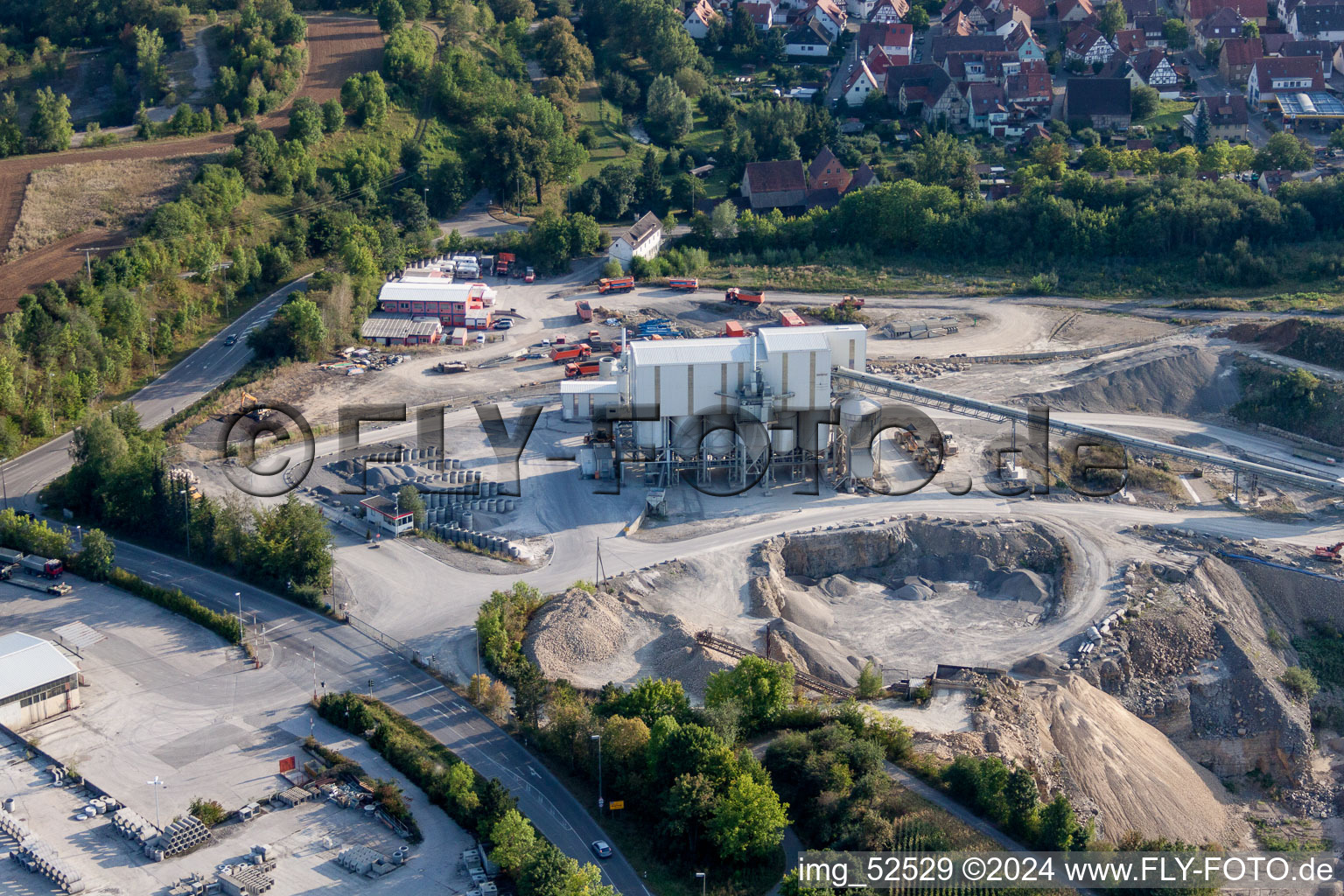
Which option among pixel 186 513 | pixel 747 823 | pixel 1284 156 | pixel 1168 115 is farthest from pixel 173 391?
pixel 1168 115

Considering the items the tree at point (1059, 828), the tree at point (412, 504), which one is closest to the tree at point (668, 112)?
the tree at point (412, 504)

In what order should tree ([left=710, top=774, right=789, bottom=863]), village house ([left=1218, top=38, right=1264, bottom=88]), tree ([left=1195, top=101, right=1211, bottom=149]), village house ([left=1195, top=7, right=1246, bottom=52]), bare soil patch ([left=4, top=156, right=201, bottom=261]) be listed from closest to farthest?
tree ([left=710, top=774, right=789, bottom=863])
bare soil patch ([left=4, top=156, right=201, bottom=261])
tree ([left=1195, top=101, right=1211, bottom=149])
village house ([left=1218, top=38, right=1264, bottom=88])
village house ([left=1195, top=7, right=1246, bottom=52])

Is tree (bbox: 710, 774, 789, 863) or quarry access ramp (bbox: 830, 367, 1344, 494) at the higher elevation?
quarry access ramp (bbox: 830, 367, 1344, 494)

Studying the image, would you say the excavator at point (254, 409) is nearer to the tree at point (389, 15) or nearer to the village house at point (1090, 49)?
the tree at point (389, 15)

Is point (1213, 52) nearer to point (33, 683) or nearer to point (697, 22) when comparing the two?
point (697, 22)

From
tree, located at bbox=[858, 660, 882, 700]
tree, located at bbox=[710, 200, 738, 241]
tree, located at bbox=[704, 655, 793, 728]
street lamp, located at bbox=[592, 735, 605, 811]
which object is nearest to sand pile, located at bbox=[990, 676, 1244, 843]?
tree, located at bbox=[858, 660, 882, 700]

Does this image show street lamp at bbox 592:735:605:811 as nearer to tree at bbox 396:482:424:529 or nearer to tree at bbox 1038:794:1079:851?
tree at bbox 1038:794:1079:851

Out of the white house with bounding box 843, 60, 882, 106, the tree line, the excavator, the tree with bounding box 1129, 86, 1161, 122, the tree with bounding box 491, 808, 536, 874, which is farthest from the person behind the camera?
the white house with bounding box 843, 60, 882, 106
